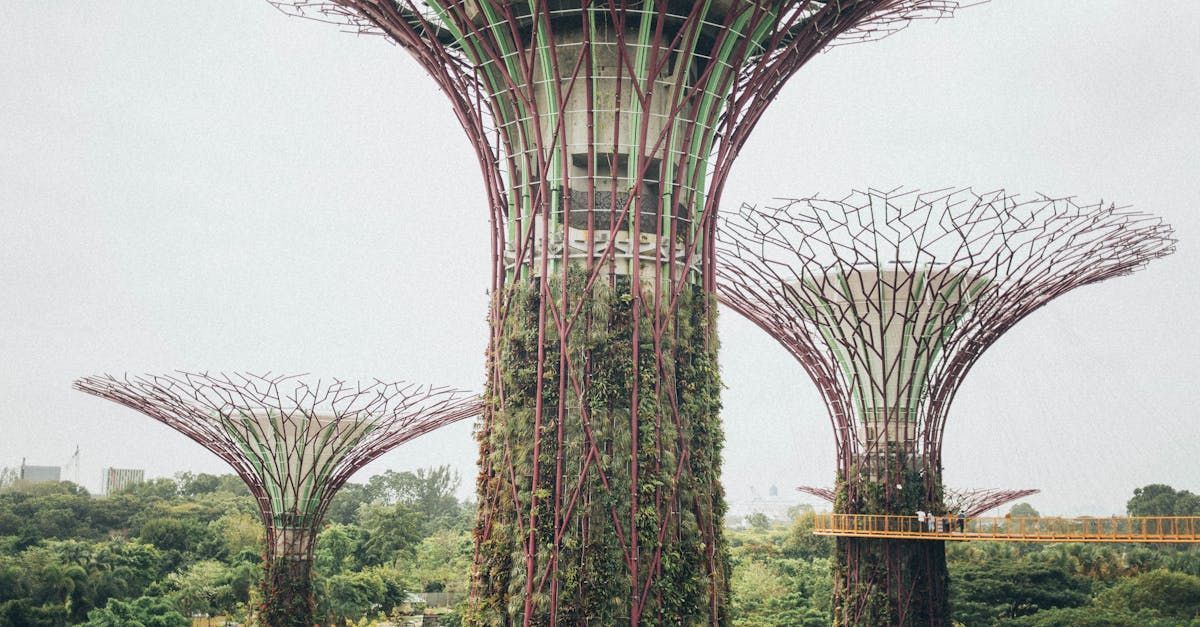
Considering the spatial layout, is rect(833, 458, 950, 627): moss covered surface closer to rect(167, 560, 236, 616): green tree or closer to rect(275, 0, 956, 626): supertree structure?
rect(275, 0, 956, 626): supertree structure

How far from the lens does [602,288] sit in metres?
19.3

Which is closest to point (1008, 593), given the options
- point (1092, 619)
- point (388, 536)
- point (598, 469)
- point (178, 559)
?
point (1092, 619)

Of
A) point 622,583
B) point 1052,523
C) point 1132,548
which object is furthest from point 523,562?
point 1132,548

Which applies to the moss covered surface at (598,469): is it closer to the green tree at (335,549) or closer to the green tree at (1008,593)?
the green tree at (1008,593)

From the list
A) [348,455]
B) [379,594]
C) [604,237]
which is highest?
[604,237]

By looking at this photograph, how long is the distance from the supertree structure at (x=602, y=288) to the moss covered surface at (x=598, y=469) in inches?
1.4

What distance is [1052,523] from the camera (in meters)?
24.9

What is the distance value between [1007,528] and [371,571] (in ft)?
112

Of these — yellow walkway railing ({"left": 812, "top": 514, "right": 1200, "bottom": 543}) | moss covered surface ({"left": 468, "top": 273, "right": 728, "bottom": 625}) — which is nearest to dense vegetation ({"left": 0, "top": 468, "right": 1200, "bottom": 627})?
yellow walkway railing ({"left": 812, "top": 514, "right": 1200, "bottom": 543})

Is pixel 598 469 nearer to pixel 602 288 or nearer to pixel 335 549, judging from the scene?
pixel 602 288

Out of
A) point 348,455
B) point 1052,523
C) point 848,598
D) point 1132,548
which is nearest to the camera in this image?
point 1052,523

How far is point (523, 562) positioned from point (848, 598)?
51.6 feet

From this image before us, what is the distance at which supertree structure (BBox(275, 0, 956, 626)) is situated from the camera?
18.5 m

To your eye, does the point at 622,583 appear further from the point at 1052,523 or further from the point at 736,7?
the point at 1052,523
